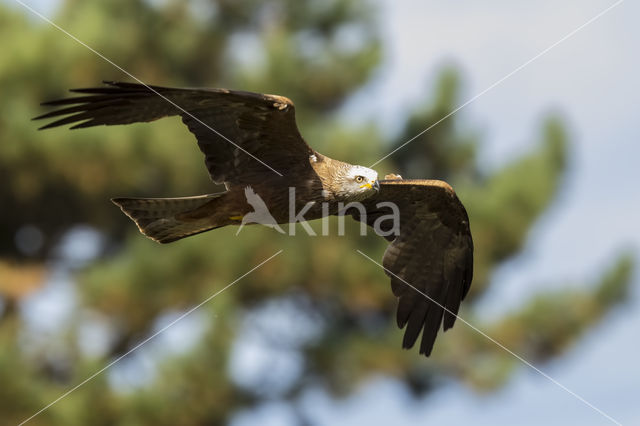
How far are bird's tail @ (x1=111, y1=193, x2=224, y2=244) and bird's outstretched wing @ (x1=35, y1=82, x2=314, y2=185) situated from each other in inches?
14.4

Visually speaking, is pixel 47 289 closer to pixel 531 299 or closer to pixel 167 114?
pixel 531 299

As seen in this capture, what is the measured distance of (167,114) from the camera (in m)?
7.75

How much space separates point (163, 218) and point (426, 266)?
2.66 meters

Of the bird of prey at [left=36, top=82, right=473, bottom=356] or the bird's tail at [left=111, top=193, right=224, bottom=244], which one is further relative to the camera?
the bird's tail at [left=111, top=193, right=224, bottom=244]

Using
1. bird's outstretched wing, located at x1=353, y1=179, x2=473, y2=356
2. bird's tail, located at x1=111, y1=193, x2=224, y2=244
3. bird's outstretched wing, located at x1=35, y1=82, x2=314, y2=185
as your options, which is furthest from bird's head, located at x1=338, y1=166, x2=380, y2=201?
bird's outstretched wing, located at x1=353, y1=179, x2=473, y2=356

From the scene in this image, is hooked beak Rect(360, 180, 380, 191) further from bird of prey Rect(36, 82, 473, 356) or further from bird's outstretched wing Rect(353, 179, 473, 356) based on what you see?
bird's outstretched wing Rect(353, 179, 473, 356)

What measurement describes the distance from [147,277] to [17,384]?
8.85ft

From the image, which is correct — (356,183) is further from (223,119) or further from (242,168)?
(223,119)

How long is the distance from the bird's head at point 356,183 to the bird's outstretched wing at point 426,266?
1.27 meters

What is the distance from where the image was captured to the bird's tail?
27.2ft

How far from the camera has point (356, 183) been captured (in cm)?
809

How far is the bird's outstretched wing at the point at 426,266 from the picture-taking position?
952 cm

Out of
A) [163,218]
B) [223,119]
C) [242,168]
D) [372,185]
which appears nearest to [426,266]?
[372,185]

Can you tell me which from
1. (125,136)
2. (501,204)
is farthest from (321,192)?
(501,204)
